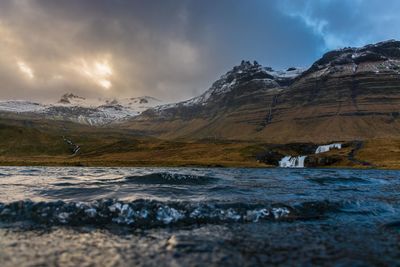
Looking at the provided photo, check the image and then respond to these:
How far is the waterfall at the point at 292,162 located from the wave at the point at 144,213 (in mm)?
118304

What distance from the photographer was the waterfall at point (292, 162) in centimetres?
14325

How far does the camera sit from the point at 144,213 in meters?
24.6

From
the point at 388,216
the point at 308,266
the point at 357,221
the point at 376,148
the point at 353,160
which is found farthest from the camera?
the point at 376,148

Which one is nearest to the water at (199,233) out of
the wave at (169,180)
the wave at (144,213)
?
the wave at (144,213)

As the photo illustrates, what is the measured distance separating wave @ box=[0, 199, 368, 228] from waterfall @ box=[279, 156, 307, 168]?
118304 mm

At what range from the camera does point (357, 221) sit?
80.1 ft

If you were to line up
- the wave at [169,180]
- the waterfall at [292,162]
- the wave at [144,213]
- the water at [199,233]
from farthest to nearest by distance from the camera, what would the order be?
the waterfall at [292,162]
the wave at [169,180]
the wave at [144,213]
the water at [199,233]


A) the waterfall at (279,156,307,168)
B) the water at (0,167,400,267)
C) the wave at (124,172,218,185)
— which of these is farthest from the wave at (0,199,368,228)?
the waterfall at (279,156,307,168)

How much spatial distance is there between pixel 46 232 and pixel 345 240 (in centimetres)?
1420

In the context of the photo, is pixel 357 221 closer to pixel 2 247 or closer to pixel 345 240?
pixel 345 240

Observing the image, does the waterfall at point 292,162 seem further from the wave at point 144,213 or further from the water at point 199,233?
the wave at point 144,213

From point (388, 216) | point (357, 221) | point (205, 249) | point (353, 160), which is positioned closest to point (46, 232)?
point (205, 249)

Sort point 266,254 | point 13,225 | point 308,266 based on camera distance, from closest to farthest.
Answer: point 308,266
point 266,254
point 13,225

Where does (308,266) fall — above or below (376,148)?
below
